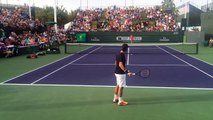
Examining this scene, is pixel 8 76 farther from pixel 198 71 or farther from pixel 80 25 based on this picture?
pixel 80 25

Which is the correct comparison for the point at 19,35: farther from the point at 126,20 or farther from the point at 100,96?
the point at 126,20

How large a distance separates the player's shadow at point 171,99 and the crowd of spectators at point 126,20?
33054mm

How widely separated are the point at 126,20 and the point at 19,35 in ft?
66.8

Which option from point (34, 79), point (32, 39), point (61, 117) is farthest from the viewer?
point (32, 39)

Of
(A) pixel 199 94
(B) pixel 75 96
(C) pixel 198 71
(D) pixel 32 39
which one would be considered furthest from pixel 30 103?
(D) pixel 32 39

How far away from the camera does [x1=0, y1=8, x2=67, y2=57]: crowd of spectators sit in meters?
22.7

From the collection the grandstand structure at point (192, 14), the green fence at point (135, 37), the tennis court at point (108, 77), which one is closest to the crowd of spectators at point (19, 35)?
the green fence at point (135, 37)

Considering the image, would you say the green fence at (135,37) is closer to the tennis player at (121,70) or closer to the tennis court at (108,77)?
the tennis court at (108,77)

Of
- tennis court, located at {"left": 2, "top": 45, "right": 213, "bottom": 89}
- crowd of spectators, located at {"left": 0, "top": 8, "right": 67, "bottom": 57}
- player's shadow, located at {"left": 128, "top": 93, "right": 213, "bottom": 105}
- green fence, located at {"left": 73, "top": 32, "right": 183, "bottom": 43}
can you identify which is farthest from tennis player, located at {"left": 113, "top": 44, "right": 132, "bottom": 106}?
green fence, located at {"left": 73, "top": 32, "right": 183, "bottom": 43}

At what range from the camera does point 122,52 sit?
833 centimetres

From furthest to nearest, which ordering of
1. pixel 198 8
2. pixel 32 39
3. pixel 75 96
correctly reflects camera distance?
pixel 198 8 < pixel 32 39 < pixel 75 96

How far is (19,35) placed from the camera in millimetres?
27766

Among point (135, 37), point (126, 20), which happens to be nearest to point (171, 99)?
point (135, 37)

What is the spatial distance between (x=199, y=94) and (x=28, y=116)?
5461mm
